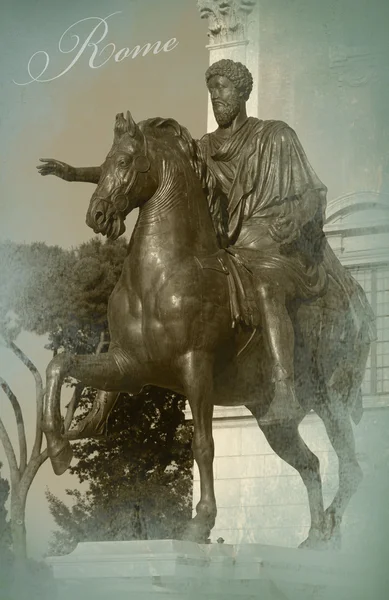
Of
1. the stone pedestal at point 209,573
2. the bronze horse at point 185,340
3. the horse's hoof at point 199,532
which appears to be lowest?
the stone pedestal at point 209,573

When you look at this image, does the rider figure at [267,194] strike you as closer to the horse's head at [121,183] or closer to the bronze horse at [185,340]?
the bronze horse at [185,340]

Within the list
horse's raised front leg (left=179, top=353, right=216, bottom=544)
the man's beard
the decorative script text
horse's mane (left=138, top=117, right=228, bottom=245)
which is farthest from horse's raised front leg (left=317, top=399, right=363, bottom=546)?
the decorative script text

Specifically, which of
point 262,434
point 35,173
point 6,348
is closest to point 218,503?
point 262,434

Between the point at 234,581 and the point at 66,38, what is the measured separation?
3.17m

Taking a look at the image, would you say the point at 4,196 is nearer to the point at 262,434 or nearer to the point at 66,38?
the point at 66,38

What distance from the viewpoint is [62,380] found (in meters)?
7.07

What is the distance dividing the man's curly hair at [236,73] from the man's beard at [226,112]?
0.08 meters

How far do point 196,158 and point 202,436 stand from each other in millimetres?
1298

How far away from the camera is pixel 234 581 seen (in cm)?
710

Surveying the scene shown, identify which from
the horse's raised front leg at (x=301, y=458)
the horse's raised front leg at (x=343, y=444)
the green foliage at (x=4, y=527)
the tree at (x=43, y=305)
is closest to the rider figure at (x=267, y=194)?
the horse's raised front leg at (x=301, y=458)

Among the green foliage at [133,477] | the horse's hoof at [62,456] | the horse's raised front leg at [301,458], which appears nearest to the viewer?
the horse's hoof at [62,456]

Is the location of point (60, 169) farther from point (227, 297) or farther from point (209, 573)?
point (209, 573)

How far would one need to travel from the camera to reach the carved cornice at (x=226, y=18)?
26.9ft

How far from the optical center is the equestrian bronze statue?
709cm
